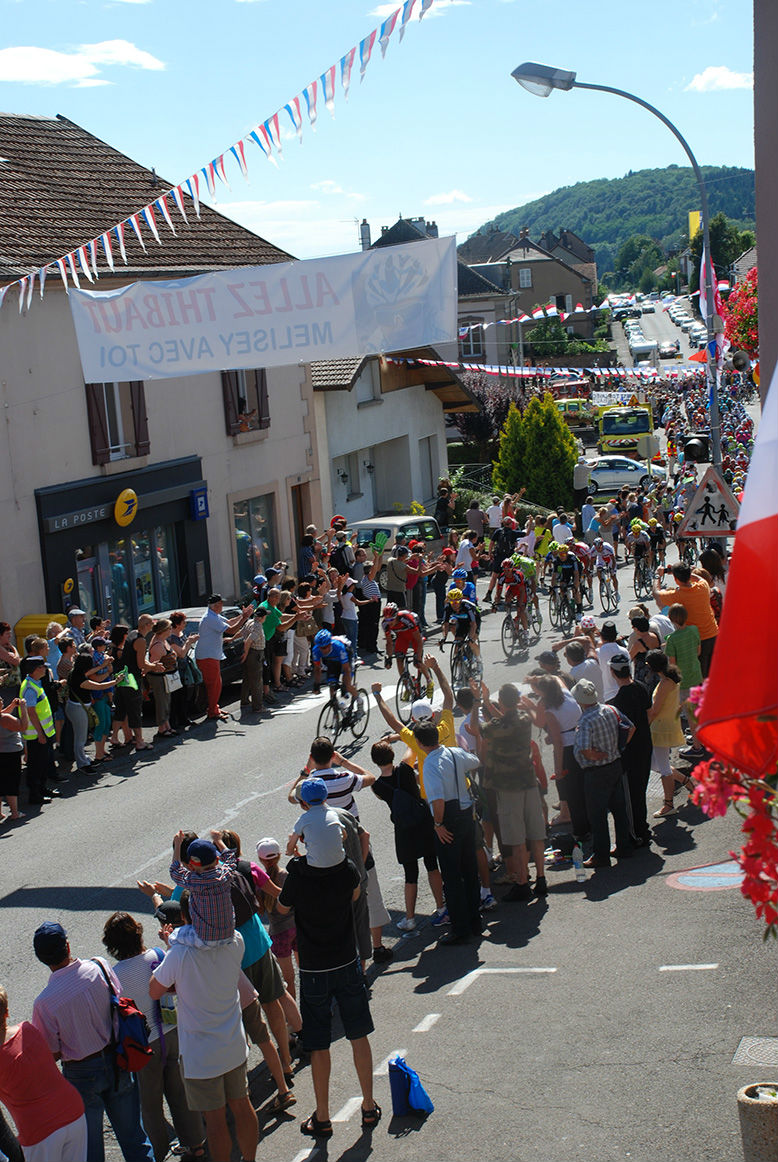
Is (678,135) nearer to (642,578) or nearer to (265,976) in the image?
(642,578)

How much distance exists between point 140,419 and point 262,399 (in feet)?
14.4

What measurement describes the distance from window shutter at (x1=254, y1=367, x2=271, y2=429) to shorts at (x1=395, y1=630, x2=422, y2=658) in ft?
37.8

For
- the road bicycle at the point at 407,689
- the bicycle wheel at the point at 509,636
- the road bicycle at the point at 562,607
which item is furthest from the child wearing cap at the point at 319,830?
the road bicycle at the point at 562,607

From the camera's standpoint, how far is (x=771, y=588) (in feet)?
11.8

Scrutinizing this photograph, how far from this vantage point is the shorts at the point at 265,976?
7.01 metres

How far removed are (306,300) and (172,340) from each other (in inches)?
59.6

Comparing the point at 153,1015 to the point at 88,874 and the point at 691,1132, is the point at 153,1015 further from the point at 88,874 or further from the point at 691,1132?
the point at 88,874

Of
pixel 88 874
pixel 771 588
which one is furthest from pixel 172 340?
pixel 771 588

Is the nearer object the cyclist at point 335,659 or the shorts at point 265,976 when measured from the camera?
the shorts at point 265,976

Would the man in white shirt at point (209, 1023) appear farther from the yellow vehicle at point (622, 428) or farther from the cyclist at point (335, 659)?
the yellow vehicle at point (622, 428)

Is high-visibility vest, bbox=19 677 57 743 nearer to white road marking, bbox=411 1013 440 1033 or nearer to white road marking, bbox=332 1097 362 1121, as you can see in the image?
white road marking, bbox=411 1013 440 1033

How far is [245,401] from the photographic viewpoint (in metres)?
26.2

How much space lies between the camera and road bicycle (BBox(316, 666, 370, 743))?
14.8m

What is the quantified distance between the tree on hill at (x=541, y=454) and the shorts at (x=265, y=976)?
107 ft
